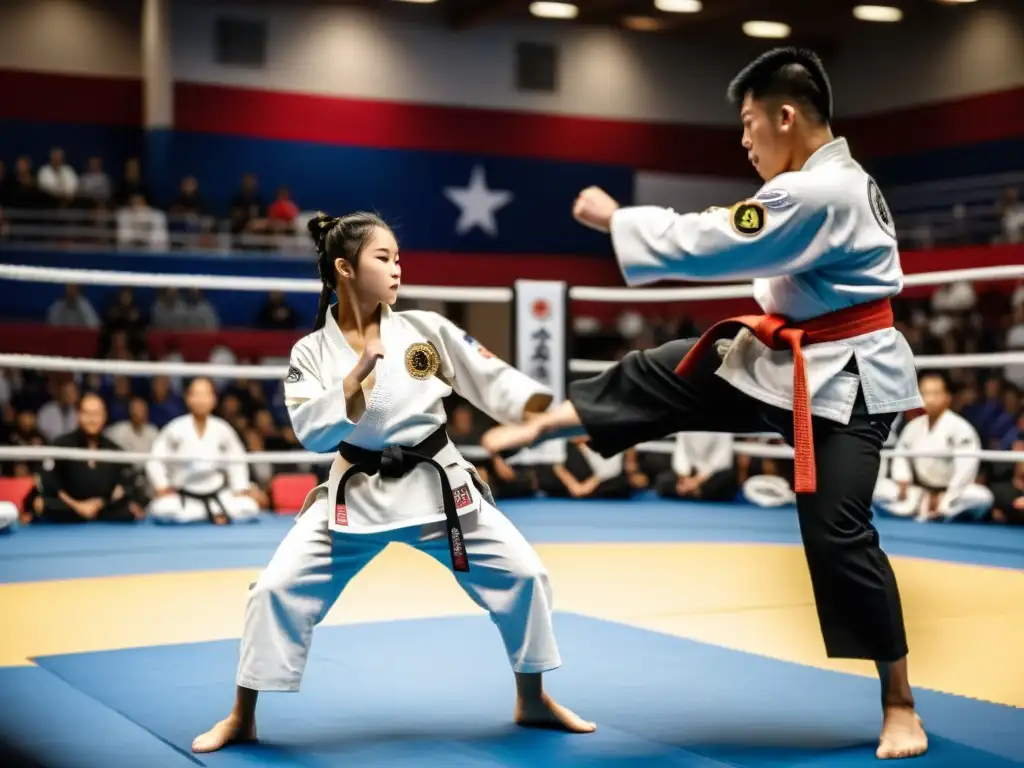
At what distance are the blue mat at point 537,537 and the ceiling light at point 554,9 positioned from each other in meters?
10.5

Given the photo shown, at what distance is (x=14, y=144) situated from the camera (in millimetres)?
15375

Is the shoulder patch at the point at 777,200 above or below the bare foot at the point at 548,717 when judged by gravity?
above

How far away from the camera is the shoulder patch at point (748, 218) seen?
7.73 feet

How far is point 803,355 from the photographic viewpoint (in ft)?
8.08

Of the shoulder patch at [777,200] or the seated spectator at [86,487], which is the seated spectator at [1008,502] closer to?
the seated spectator at [86,487]

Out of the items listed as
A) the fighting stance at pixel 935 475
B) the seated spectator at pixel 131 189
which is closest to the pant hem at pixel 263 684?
the fighting stance at pixel 935 475

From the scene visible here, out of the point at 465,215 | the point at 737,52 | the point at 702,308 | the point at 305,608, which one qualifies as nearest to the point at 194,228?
the point at 465,215

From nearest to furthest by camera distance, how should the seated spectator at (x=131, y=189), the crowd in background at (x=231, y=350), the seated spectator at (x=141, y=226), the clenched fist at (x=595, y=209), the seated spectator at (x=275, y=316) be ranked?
the clenched fist at (x=595, y=209) < the crowd in background at (x=231, y=350) < the seated spectator at (x=275, y=316) < the seated spectator at (x=141, y=226) < the seated spectator at (x=131, y=189)

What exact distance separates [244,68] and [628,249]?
1471 centimetres

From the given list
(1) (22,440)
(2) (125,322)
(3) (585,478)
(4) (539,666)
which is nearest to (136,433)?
(1) (22,440)

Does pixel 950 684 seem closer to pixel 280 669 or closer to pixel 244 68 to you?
pixel 280 669

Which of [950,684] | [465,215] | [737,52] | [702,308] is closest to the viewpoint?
[950,684]

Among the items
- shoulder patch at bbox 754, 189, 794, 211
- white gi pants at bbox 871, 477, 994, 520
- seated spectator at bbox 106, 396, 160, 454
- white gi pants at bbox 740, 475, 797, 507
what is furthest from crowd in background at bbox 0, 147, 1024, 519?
shoulder patch at bbox 754, 189, 794, 211

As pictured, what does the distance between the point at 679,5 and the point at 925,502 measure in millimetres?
10538
